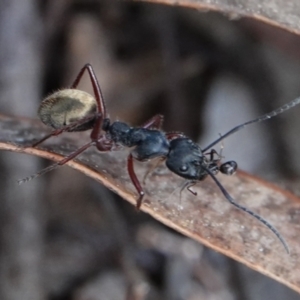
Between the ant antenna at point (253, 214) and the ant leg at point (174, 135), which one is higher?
the ant antenna at point (253, 214)

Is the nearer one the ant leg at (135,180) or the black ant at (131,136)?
the ant leg at (135,180)

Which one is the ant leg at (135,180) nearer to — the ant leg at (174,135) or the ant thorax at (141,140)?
the ant thorax at (141,140)

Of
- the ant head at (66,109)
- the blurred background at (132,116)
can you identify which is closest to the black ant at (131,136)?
the ant head at (66,109)

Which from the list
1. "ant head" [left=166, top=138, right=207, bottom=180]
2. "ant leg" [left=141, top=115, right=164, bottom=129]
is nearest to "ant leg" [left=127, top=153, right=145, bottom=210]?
"ant head" [left=166, top=138, right=207, bottom=180]

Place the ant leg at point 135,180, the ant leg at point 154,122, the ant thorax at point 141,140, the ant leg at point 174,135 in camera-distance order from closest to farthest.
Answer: the ant leg at point 135,180
the ant thorax at point 141,140
the ant leg at point 174,135
the ant leg at point 154,122

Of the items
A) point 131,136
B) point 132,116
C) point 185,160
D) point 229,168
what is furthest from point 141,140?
point 132,116

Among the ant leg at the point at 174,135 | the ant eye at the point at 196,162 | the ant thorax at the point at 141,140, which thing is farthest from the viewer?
the ant leg at the point at 174,135

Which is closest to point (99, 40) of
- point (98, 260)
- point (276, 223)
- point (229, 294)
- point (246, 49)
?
point (246, 49)

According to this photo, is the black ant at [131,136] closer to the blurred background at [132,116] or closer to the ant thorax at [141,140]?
the ant thorax at [141,140]

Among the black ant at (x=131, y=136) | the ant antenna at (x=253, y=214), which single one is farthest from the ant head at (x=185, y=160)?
the ant antenna at (x=253, y=214)
